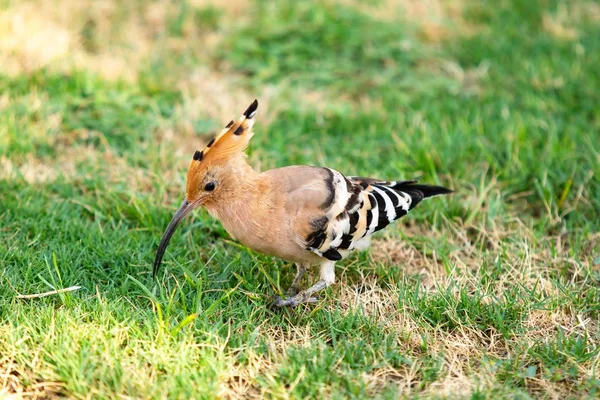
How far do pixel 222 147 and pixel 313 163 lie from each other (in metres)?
1.21

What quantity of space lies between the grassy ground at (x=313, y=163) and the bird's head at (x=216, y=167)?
0.31 m

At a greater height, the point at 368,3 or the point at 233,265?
the point at 368,3

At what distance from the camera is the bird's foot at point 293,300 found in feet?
9.65

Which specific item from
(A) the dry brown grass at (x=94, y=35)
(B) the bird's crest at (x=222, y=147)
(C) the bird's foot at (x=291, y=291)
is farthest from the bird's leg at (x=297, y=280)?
(A) the dry brown grass at (x=94, y=35)

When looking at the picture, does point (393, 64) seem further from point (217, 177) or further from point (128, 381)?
point (128, 381)

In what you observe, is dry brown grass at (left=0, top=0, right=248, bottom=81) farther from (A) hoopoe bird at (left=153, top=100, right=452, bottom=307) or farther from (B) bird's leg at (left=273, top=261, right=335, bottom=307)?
(B) bird's leg at (left=273, top=261, right=335, bottom=307)

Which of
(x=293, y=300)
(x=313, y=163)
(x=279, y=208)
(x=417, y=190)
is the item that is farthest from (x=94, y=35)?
(x=293, y=300)

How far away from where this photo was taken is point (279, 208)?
116 inches

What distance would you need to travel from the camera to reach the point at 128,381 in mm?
2426

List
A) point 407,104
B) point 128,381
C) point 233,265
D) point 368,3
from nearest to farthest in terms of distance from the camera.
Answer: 1. point 128,381
2. point 233,265
3. point 407,104
4. point 368,3

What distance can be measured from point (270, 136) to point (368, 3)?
1.95 meters

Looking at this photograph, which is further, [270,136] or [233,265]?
[270,136]

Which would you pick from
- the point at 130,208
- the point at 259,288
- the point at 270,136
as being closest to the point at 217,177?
the point at 259,288

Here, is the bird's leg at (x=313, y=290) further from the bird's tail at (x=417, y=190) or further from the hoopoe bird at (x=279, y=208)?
the bird's tail at (x=417, y=190)
